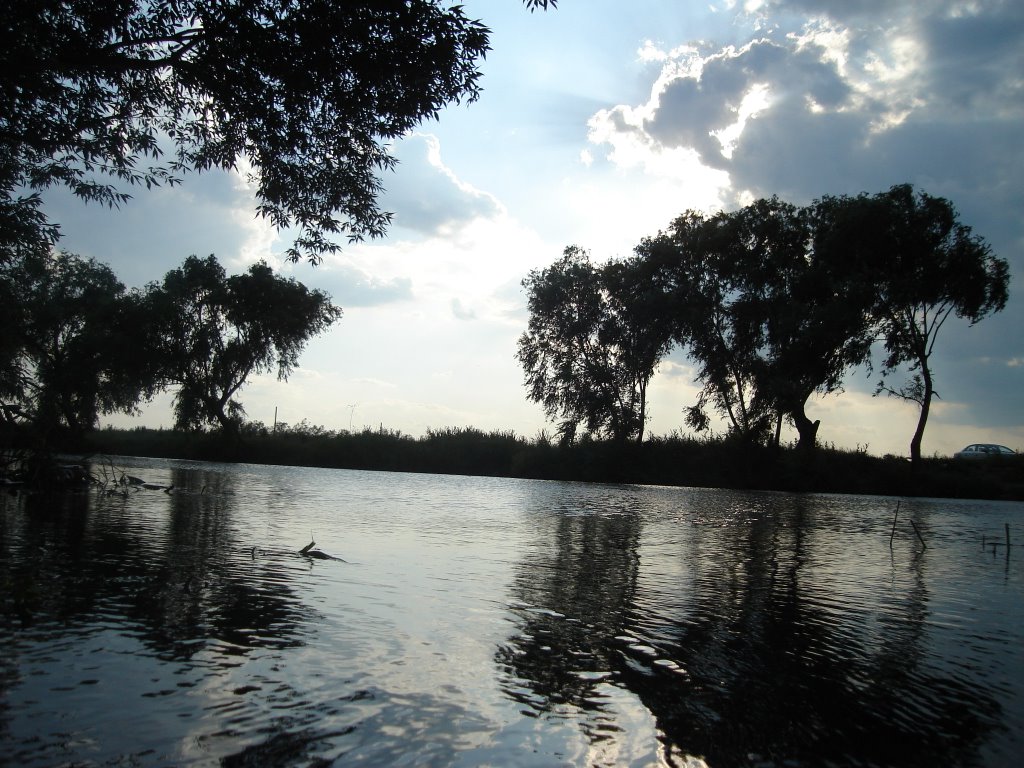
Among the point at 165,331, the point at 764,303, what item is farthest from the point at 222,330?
the point at 764,303

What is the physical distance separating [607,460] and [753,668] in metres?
44.0

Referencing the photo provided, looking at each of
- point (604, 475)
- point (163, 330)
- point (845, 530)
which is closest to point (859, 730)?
point (845, 530)

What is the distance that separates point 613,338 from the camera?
170 ft

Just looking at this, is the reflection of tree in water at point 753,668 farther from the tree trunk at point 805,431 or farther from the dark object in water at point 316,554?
the tree trunk at point 805,431

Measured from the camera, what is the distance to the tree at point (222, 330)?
53.8 metres

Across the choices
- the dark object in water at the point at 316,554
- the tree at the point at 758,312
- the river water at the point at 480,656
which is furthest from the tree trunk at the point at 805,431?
the dark object in water at the point at 316,554

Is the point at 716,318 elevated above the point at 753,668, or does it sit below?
above

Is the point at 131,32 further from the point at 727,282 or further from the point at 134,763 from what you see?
the point at 727,282

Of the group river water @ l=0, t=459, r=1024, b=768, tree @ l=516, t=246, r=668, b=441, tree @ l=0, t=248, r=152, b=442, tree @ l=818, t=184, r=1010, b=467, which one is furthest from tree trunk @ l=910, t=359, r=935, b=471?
tree @ l=0, t=248, r=152, b=442

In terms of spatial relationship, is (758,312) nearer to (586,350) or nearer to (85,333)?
(586,350)

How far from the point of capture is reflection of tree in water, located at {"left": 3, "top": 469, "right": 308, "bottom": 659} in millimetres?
4676

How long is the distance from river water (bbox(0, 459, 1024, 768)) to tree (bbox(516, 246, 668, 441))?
1605 inches

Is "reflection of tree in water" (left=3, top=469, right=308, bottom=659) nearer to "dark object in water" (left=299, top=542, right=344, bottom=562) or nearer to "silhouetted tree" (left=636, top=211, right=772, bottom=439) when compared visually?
"dark object in water" (left=299, top=542, right=344, bottom=562)

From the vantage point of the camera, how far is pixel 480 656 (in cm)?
451
